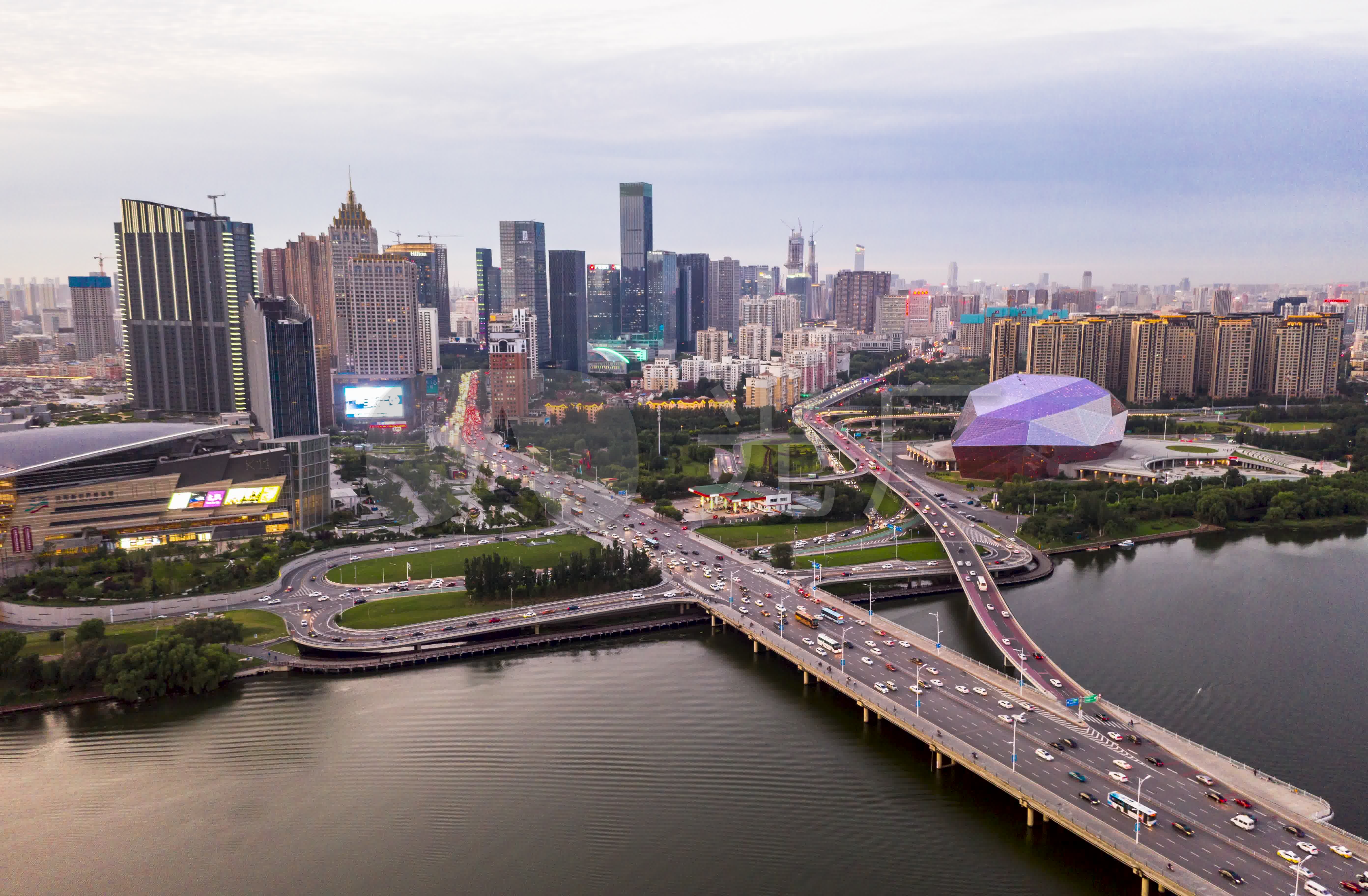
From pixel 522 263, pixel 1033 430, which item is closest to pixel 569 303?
pixel 522 263

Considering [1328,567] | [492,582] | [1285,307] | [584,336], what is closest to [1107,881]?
[492,582]

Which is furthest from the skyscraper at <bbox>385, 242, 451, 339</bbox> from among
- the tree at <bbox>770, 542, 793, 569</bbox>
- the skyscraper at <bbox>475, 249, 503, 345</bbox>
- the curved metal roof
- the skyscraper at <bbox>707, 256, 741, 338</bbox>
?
the tree at <bbox>770, 542, 793, 569</bbox>

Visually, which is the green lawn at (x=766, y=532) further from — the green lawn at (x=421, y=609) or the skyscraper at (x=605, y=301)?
the skyscraper at (x=605, y=301)

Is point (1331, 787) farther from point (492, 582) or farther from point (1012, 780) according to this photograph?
point (492, 582)

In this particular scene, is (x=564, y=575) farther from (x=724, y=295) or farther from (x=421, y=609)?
(x=724, y=295)

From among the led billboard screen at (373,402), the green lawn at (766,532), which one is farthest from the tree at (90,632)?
the led billboard screen at (373,402)
